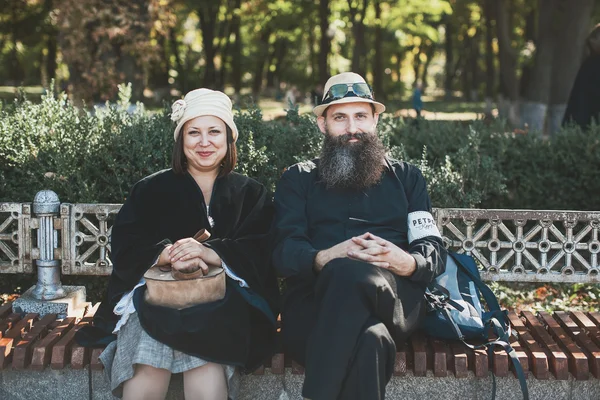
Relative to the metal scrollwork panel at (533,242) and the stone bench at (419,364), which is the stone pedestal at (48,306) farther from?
the metal scrollwork panel at (533,242)

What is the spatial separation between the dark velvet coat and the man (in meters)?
0.16

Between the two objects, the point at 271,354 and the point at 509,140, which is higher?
the point at 509,140

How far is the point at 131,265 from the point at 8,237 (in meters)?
1.24

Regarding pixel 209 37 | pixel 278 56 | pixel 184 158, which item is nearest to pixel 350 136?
pixel 184 158

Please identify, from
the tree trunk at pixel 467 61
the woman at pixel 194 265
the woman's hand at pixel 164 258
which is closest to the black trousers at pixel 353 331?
the woman at pixel 194 265

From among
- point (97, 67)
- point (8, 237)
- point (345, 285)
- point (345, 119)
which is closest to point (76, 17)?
point (97, 67)

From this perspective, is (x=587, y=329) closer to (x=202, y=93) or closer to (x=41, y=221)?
(x=202, y=93)

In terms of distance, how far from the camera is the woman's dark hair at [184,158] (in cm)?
432

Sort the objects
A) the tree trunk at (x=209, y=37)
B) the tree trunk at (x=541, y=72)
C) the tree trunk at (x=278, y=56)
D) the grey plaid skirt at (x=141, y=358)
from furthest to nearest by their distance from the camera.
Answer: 1. the tree trunk at (x=278, y=56)
2. the tree trunk at (x=209, y=37)
3. the tree trunk at (x=541, y=72)
4. the grey plaid skirt at (x=141, y=358)

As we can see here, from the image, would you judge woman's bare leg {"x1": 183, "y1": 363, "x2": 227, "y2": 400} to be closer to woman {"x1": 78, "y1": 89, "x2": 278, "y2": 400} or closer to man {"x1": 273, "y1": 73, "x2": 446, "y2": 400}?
woman {"x1": 78, "y1": 89, "x2": 278, "y2": 400}

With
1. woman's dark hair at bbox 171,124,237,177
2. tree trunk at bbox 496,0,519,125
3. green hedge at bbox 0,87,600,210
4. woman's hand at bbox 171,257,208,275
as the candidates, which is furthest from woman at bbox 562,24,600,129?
tree trunk at bbox 496,0,519,125

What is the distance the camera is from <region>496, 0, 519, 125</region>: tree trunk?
20.7m

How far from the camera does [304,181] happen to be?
4.39m

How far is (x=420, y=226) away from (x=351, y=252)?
585 mm
